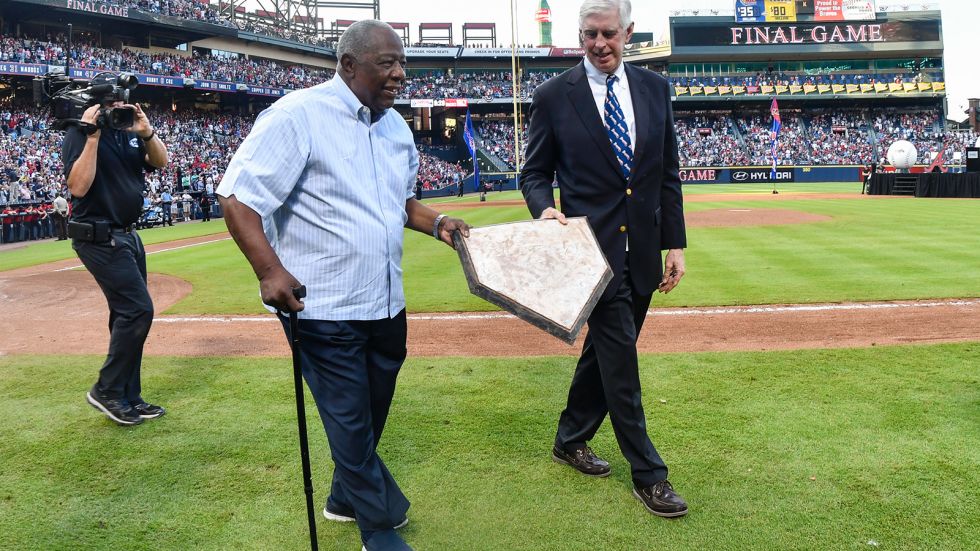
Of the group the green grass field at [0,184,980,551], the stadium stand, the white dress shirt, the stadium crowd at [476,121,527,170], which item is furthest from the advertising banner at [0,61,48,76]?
the white dress shirt

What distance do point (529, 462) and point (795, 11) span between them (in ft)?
238

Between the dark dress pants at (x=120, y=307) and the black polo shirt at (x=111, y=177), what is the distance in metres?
0.16

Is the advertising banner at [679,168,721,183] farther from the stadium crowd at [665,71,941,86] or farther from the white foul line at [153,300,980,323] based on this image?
the white foul line at [153,300,980,323]

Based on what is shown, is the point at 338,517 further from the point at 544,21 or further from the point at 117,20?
the point at 544,21

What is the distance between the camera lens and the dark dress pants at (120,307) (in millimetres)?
4723

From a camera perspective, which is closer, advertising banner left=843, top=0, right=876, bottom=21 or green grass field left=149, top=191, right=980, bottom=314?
green grass field left=149, top=191, right=980, bottom=314

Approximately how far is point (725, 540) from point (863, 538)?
22.6 inches

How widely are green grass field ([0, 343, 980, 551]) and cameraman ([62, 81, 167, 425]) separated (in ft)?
0.72

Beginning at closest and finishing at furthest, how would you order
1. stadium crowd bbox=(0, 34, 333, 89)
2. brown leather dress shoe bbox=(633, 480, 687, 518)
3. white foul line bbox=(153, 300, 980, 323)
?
brown leather dress shoe bbox=(633, 480, 687, 518) → white foul line bbox=(153, 300, 980, 323) → stadium crowd bbox=(0, 34, 333, 89)

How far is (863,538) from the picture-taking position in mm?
2953

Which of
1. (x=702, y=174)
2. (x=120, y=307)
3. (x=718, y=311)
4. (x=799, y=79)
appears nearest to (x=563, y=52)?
(x=702, y=174)

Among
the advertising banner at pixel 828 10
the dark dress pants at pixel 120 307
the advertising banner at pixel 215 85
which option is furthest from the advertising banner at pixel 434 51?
the dark dress pants at pixel 120 307

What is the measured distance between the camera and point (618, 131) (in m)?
3.49

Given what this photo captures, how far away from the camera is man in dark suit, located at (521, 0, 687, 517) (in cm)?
341
